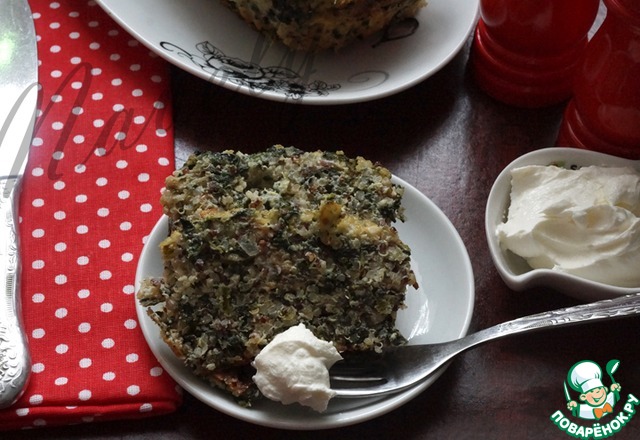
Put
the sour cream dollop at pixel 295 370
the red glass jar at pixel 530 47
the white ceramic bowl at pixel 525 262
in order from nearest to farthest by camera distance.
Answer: the sour cream dollop at pixel 295 370, the white ceramic bowl at pixel 525 262, the red glass jar at pixel 530 47

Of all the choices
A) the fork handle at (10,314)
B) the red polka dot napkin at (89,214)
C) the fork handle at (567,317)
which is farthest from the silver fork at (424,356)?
the fork handle at (10,314)

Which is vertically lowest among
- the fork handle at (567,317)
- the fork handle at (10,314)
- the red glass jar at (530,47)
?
the fork handle at (10,314)

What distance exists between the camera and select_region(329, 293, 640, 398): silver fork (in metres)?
0.83

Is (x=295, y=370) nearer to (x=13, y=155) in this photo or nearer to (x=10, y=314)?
(x=10, y=314)

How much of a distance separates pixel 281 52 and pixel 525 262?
1.77 ft

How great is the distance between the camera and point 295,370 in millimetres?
774

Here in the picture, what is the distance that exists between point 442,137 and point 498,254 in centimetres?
28

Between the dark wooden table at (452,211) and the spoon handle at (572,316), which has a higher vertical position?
the spoon handle at (572,316)

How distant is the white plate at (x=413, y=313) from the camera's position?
81cm

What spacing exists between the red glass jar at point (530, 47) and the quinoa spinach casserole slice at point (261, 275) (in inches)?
16.4

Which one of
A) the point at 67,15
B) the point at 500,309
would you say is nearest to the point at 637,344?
the point at 500,309

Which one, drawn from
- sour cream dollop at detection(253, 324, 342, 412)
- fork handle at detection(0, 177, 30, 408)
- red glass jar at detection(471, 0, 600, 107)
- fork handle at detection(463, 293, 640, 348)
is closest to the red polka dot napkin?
fork handle at detection(0, 177, 30, 408)

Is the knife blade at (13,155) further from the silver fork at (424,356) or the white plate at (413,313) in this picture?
the silver fork at (424,356)

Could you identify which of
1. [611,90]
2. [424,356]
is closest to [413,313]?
[424,356]
